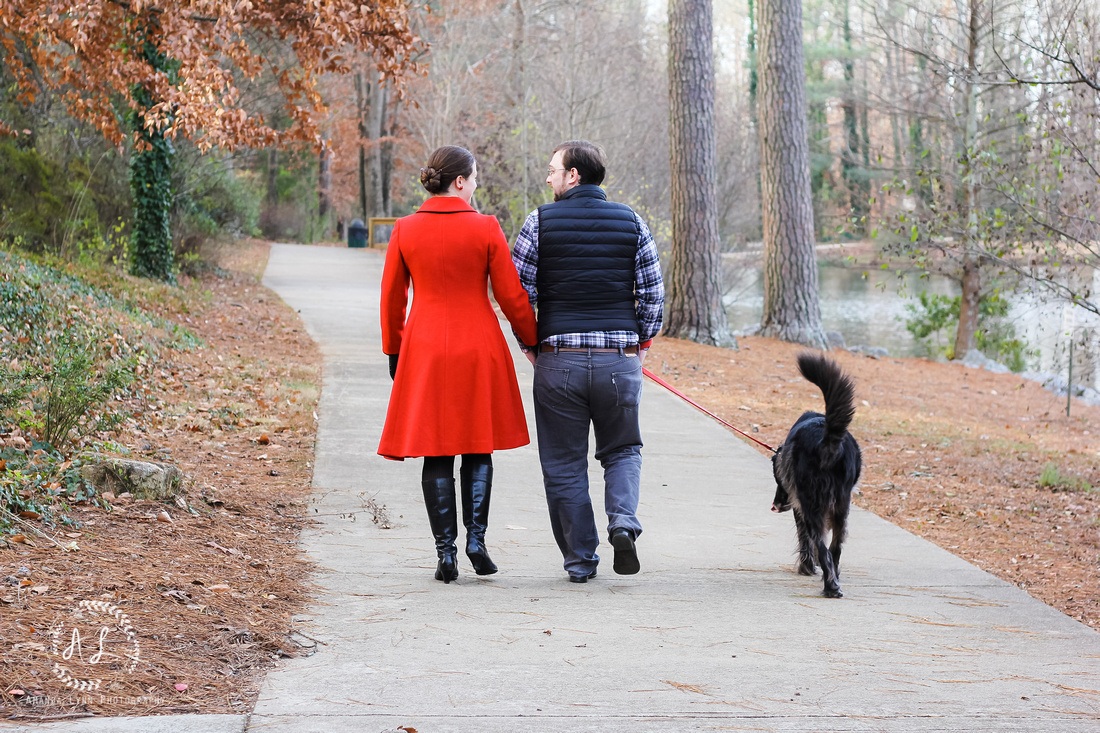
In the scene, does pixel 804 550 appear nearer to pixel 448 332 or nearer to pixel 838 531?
pixel 838 531

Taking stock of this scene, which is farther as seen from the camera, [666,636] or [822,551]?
[822,551]

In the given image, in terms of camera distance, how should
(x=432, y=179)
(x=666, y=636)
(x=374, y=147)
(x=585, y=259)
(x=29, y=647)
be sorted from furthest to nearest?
(x=374, y=147) < (x=585, y=259) < (x=432, y=179) < (x=666, y=636) < (x=29, y=647)

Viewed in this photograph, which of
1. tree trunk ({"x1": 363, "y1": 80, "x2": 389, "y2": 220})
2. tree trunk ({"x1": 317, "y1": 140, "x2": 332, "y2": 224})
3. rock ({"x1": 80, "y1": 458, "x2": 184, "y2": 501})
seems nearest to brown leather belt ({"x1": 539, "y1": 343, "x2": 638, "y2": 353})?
rock ({"x1": 80, "y1": 458, "x2": 184, "y2": 501})

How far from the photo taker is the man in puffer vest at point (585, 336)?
5.02 meters

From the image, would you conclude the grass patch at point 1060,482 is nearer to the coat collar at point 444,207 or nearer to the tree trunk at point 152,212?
the coat collar at point 444,207

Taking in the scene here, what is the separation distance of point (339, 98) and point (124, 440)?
119 ft

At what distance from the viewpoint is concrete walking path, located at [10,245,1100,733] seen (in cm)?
338

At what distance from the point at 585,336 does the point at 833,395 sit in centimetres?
120

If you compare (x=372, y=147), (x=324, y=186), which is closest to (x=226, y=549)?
(x=372, y=147)

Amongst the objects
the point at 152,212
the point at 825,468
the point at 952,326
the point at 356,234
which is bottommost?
the point at 952,326

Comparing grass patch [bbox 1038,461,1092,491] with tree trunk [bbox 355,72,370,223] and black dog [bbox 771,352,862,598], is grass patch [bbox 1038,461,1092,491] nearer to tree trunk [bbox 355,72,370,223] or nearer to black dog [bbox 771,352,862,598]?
black dog [bbox 771,352,862,598]

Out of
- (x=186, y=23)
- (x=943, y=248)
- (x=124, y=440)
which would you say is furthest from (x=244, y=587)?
(x=943, y=248)

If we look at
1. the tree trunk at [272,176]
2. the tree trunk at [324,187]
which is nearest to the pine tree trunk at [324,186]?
the tree trunk at [324,187]

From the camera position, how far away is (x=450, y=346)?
491 cm
